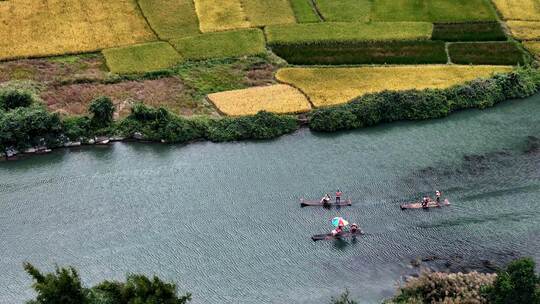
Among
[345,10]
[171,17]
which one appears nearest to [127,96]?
[171,17]

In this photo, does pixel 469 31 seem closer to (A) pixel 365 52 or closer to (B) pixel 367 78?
(A) pixel 365 52

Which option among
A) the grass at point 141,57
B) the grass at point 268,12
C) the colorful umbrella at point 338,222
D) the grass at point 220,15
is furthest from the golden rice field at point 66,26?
the colorful umbrella at point 338,222

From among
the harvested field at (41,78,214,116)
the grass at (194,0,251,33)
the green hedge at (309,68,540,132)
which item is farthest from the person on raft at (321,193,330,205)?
the grass at (194,0,251,33)

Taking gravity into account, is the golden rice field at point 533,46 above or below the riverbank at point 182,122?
above

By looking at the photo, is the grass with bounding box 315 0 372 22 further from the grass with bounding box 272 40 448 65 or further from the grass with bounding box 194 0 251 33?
the grass with bounding box 194 0 251 33

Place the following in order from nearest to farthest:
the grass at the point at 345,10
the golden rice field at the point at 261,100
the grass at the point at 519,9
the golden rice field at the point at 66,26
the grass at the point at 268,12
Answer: the golden rice field at the point at 261,100 < the golden rice field at the point at 66,26 < the grass at the point at 268,12 < the grass at the point at 345,10 < the grass at the point at 519,9

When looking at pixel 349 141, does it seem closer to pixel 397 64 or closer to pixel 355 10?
pixel 397 64

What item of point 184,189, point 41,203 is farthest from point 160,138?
point 41,203

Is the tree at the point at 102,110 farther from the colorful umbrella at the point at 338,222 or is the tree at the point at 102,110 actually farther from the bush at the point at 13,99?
the colorful umbrella at the point at 338,222
